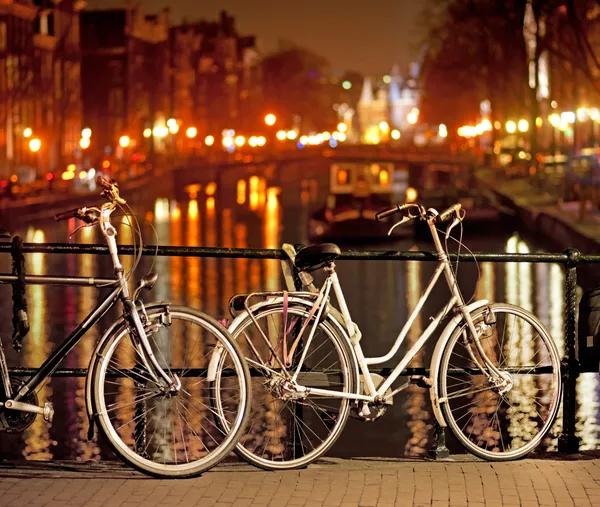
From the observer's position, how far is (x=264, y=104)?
6314 inches

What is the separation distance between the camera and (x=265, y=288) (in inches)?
1145

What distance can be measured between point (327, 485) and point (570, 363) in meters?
1.76

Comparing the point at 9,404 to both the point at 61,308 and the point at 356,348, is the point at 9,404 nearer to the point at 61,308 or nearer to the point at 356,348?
the point at 356,348

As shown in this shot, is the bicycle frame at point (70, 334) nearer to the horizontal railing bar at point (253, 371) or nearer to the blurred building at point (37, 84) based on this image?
the horizontal railing bar at point (253, 371)

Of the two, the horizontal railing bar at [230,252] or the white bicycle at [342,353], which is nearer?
the white bicycle at [342,353]

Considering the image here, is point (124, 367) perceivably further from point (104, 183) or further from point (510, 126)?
point (510, 126)

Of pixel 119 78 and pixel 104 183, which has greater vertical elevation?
pixel 119 78

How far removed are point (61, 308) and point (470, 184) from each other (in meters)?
52.7

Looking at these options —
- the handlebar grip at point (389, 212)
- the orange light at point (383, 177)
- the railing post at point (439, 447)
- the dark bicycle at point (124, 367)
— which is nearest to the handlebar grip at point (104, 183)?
the dark bicycle at point (124, 367)

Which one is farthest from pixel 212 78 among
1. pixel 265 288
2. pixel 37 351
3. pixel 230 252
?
pixel 230 252

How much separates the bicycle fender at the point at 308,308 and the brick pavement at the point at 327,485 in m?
0.56

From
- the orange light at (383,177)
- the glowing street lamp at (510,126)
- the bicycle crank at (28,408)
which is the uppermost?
the glowing street lamp at (510,126)

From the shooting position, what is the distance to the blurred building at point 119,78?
318 feet

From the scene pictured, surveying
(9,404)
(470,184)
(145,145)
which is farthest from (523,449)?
(145,145)
